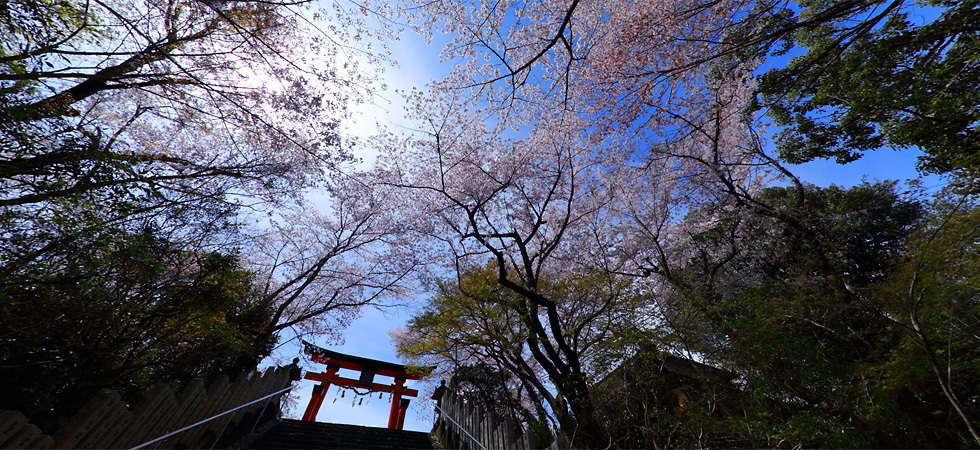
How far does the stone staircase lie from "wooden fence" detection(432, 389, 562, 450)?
34.0 inches

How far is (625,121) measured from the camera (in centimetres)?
747

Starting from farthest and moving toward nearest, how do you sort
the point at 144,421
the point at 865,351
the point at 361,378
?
the point at 361,378 → the point at 865,351 → the point at 144,421

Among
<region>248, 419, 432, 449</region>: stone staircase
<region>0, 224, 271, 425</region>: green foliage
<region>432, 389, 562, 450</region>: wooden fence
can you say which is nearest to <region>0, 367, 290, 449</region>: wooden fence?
<region>0, 224, 271, 425</region>: green foliage

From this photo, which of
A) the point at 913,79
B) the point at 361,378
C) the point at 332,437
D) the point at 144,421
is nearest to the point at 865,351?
the point at 913,79

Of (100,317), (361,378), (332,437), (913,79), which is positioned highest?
(361,378)

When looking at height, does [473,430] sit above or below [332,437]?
below

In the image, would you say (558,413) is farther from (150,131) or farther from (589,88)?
(150,131)

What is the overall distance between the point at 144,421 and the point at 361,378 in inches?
507

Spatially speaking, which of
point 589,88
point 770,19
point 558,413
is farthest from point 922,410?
point 589,88

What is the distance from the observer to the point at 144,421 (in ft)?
11.3

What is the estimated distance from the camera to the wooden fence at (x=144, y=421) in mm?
2488

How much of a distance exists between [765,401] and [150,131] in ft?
40.9

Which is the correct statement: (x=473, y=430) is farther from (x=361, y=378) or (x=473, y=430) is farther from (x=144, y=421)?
(x=361, y=378)

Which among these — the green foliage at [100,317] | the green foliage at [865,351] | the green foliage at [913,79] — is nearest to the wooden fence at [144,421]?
the green foliage at [100,317]
